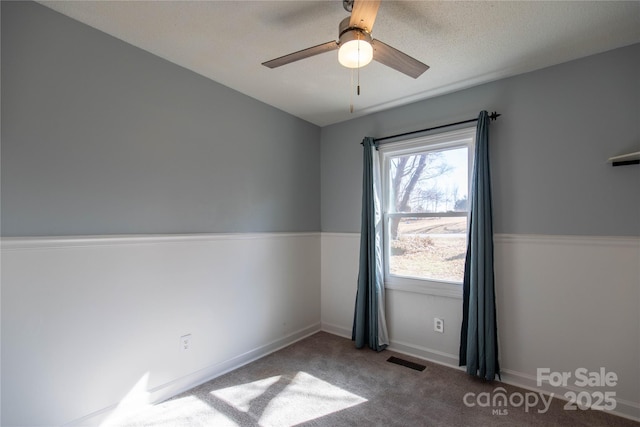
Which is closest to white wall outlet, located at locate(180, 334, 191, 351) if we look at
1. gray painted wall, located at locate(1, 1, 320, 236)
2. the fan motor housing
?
gray painted wall, located at locate(1, 1, 320, 236)

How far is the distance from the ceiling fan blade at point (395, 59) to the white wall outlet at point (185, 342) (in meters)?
2.40

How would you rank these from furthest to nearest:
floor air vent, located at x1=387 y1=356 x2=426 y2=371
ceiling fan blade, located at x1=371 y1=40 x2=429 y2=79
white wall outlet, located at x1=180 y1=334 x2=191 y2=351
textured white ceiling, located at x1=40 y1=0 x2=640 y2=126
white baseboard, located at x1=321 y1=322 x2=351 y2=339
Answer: white baseboard, located at x1=321 y1=322 x2=351 y2=339
floor air vent, located at x1=387 y1=356 x2=426 y2=371
white wall outlet, located at x1=180 y1=334 x2=191 y2=351
textured white ceiling, located at x1=40 y1=0 x2=640 y2=126
ceiling fan blade, located at x1=371 y1=40 x2=429 y2=79

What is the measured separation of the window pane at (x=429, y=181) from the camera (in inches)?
112

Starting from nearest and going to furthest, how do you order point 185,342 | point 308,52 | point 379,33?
1. point 308,52
2. point 379,33
3. point 185,342

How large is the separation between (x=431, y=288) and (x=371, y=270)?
1.95 feet

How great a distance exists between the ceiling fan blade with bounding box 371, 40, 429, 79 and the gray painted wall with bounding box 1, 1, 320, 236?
159cm

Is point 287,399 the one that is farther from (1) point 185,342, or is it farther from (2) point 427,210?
(2) point 427,210

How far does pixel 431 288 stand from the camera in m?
2.92

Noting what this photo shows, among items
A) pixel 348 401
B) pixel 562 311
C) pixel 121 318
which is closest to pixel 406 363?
pixel 348 401

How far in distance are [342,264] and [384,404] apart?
161 centimetres

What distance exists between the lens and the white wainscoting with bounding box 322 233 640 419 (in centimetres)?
208

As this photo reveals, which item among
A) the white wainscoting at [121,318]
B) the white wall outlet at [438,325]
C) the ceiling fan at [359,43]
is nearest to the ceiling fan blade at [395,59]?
the ceiling fan at [359,43]

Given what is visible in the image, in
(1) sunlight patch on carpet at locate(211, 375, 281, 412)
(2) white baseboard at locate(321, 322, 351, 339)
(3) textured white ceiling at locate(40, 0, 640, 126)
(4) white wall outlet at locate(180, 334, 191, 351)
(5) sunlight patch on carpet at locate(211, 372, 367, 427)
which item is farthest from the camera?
(2) white baseboard at locate(321, 322, 351, 339)

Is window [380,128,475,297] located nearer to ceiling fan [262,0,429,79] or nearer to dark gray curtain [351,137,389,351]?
dark gray curtain [351,137,389,351]
